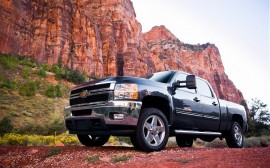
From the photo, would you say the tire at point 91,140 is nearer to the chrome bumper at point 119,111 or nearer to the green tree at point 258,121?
the chrome bumper at point 119,111

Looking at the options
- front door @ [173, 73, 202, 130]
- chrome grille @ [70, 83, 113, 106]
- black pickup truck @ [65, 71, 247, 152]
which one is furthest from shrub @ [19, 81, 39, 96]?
front door @ [173, 73, 202, 130]

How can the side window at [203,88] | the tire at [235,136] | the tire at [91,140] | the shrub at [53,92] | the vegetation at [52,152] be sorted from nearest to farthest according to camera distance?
the vegetation at [52,152], the tire at [91,140], the side window at [203,88], the tire at [235,136], the shrub at [53,92]

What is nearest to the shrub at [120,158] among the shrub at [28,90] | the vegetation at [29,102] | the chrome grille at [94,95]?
the chrome grille at [94,95]

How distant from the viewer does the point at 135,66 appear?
81750mm

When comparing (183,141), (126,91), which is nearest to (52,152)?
(126,91)

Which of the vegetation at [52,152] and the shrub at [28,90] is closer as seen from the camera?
the vegetation at [52,152]

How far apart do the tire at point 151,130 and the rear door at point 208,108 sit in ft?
5.30

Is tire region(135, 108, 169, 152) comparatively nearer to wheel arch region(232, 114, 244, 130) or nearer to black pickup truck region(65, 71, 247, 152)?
black pickup truck region(65, 71, 247, 152)

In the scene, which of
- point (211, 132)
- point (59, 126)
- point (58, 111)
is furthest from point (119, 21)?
point (211, 132)

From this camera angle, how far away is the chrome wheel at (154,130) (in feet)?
17.4

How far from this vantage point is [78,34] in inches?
2751

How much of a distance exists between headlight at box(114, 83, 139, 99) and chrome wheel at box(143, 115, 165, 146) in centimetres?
58

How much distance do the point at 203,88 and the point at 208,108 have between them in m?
0.62

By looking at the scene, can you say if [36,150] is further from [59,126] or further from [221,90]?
[221,90]
